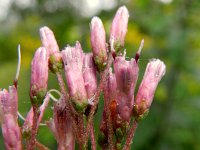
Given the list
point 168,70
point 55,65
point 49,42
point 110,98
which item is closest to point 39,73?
point 55,65

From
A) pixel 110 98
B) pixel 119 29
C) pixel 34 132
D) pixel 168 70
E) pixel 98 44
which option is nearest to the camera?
pixel 34 132

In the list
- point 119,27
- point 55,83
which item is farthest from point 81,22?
point 119,27

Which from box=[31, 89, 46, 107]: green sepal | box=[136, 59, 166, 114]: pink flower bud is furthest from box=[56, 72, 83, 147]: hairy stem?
box=[136, 59, 166, 114]: pink flower bud

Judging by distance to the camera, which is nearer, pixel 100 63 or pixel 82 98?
pixel 82 98

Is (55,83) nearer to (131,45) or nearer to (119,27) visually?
(131,45)

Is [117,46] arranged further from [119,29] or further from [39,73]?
[39,73]

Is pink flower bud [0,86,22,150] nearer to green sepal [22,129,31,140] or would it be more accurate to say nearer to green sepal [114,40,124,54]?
green sepal [22,129,31,140]
